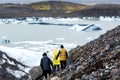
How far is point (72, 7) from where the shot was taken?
311 feet

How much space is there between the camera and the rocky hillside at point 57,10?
78625mm

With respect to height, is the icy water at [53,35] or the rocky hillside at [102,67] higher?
the rocky hillside at [102,67]

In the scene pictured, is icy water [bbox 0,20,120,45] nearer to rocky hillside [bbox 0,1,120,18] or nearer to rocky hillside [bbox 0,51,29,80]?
rocky hillside [bbox 0,51,29,80]

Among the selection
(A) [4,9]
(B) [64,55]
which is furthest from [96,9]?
(B) [64,55]

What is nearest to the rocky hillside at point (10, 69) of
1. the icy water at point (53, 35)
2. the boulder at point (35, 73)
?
the boulder at point (35, 73)

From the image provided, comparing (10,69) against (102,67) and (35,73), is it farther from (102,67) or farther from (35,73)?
(102,67)

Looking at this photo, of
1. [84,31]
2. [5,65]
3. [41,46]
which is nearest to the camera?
[5,65]

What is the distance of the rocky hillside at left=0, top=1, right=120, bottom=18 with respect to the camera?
78625mm

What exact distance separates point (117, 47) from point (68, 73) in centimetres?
129

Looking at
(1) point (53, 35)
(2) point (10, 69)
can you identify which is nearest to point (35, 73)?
(2) point (10, 69)

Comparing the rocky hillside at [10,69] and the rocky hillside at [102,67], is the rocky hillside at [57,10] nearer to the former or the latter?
the rocky hillside at [10,69]

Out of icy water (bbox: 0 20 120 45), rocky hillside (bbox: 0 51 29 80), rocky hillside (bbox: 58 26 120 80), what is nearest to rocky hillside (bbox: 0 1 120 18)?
icy water (bbox: 0 20 120 45)

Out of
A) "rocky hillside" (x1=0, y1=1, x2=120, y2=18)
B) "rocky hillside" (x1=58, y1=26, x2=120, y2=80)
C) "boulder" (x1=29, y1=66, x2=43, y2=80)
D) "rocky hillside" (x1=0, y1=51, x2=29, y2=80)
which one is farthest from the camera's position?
"rocky hillside" (x1=0, y1=1, x2=120, y2=18)

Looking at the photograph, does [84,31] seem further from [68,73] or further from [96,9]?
[96,9]
